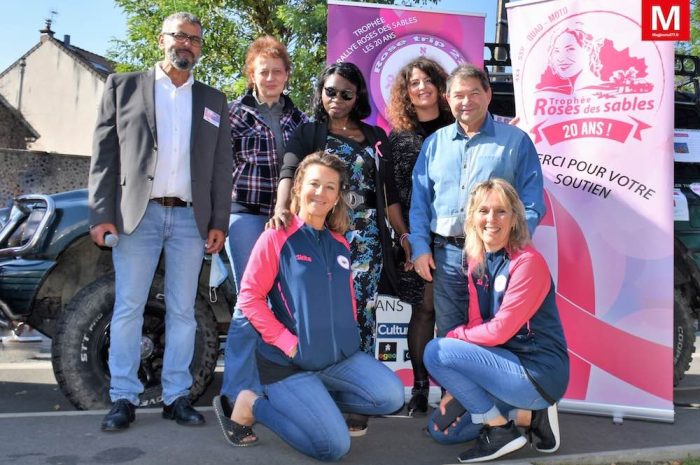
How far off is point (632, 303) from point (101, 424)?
2973 mm

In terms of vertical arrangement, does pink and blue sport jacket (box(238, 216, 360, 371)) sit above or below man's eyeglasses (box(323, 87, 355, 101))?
below

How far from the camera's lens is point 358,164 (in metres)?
3.48

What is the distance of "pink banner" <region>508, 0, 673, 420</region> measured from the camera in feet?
12.5

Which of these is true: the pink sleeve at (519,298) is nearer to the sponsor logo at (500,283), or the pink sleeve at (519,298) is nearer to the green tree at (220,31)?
the sponsor logo at (500,283)

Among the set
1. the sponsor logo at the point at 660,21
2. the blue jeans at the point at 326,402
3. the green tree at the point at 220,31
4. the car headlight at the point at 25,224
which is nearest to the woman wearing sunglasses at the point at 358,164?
the blue jeans at the point at 326,402

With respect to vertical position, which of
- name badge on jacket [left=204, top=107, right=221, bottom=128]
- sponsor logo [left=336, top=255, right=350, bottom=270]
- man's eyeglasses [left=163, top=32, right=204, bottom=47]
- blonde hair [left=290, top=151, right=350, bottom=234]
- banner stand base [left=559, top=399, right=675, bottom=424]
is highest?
man's eyeglasses [left=163, top=32, right=204, bottom=47]

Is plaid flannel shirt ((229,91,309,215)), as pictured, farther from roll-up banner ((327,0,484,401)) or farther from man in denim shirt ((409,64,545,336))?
roll-up banner ((327,0,484,401))

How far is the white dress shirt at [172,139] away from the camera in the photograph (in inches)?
134

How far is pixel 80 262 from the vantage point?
13.7ft

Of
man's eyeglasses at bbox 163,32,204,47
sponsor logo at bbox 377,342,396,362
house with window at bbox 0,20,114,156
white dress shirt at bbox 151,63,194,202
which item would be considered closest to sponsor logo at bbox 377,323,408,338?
sponsor logo at bbox 377,342,396,362

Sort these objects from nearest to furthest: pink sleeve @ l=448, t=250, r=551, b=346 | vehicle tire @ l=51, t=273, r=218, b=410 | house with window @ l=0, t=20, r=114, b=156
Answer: pink sleeve @ l=448, t=250, r=551, b=346, vehicle tire @ l=51, t=273, r=218, b=410, house with window @ l=0, t=20, r=114, b=156

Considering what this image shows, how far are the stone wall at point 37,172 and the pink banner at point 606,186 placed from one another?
1017 centimetres

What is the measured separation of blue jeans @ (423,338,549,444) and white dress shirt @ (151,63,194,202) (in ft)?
5.03

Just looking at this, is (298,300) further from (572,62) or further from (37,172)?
(37,172)
